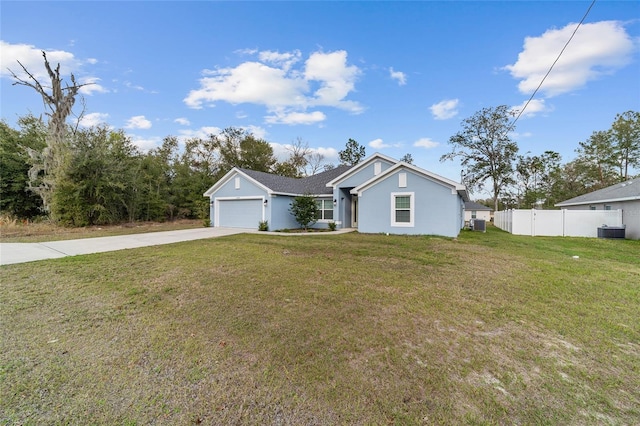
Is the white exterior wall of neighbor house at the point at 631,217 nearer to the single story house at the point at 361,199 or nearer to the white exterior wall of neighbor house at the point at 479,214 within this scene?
the single story house at the point at 361,199

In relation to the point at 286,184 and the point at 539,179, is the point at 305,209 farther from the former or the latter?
the point at 539,179

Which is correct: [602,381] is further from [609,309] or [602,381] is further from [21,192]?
[21,192]

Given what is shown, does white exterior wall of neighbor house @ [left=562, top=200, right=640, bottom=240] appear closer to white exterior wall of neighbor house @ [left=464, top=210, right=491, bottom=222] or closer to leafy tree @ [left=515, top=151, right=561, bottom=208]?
leafy tree @ [left=515, top=151, right=561, bottom=208]

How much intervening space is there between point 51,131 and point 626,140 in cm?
5014

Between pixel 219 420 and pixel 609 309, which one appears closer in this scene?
pixel 219 420

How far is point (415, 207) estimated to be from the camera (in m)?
12.6

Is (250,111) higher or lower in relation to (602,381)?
higher

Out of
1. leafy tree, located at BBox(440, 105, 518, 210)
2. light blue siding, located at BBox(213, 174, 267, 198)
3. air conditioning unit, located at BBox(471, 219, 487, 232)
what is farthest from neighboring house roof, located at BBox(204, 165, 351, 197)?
leafy tree, located at BBox(440, 105, 518, 210)

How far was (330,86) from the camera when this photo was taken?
17188mm

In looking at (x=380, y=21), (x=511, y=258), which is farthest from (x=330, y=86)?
(x=511, y=258)

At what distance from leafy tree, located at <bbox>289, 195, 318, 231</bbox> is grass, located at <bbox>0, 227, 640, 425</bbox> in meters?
9.33

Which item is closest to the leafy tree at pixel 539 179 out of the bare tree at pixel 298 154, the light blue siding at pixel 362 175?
the light blue siding at pixel 362 175

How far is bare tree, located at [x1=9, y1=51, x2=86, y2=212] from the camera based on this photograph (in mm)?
15539

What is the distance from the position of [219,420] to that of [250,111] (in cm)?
2147
